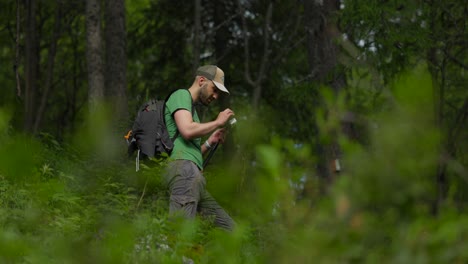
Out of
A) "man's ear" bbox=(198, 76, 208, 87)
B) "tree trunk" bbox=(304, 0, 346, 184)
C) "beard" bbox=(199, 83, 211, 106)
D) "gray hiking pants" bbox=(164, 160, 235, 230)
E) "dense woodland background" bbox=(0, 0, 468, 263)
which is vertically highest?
"tree trunk" bbox=(304, 0, 346, 184)

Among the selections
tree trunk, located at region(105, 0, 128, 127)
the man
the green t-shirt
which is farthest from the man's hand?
tree trunk, located at region(105, 0, 128, 127)

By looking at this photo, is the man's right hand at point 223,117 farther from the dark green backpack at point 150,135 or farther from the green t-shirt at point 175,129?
the dark green backpack at point 150,135

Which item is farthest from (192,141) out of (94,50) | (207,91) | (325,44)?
(94,50)

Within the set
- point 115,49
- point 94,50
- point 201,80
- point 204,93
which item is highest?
point 115,49

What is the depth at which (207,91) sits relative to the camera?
6875 mm

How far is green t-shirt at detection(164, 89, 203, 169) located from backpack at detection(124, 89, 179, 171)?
1.4 inches

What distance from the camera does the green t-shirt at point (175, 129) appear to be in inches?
259

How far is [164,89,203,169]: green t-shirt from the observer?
6.59 meters

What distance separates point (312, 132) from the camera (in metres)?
22.2

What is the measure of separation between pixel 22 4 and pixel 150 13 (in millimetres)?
3247

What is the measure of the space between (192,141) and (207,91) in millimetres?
419

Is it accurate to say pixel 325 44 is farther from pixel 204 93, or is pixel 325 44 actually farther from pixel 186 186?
pixel 186 186

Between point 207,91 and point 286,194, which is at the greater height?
point 207,91

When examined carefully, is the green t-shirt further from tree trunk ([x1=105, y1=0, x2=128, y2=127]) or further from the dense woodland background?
tree trunk ([x1=105, y1=0, x2=128, y2=127])
